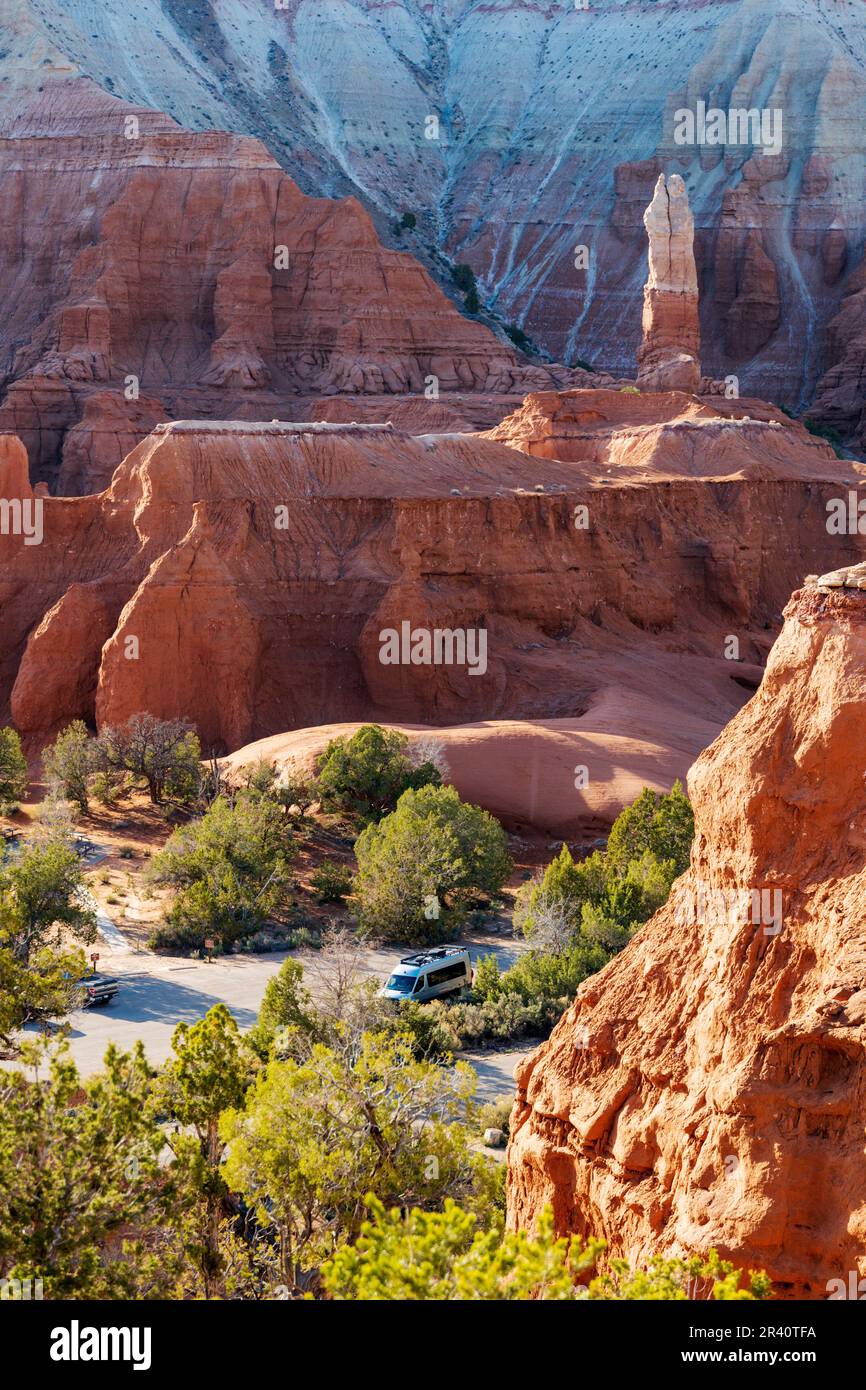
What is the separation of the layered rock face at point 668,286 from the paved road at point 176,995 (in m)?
45.6

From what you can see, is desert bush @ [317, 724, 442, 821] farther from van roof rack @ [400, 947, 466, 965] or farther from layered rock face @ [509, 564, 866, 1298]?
layered rock face @ [509, 564, 866, 1298]

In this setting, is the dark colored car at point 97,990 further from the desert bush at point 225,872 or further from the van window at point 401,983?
the van window at point 401,983

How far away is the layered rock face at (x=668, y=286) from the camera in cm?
7175

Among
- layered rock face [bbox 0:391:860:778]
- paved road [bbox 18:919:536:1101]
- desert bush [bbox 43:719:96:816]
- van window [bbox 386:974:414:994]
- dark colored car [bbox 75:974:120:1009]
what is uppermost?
layered rock face [bbox 0:391:860:778]

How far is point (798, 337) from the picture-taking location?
9981 cm

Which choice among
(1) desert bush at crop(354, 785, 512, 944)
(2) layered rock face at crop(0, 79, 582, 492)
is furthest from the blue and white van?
(2) layered rock face at crop(0, 79, 582, 492)

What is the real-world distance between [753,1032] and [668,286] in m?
64.2

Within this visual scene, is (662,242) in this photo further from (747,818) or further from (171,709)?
(747,818)

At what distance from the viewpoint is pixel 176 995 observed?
26.4 m

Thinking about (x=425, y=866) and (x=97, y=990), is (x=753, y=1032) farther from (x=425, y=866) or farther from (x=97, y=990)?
(x=425, y=866)

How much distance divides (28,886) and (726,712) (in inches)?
914

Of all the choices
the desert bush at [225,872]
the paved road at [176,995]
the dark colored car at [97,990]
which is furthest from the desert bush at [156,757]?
the dark colored car at [97,990]

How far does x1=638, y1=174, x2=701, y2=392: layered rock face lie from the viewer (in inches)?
2825

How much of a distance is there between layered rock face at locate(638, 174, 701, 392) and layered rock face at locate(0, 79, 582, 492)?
7.35m
